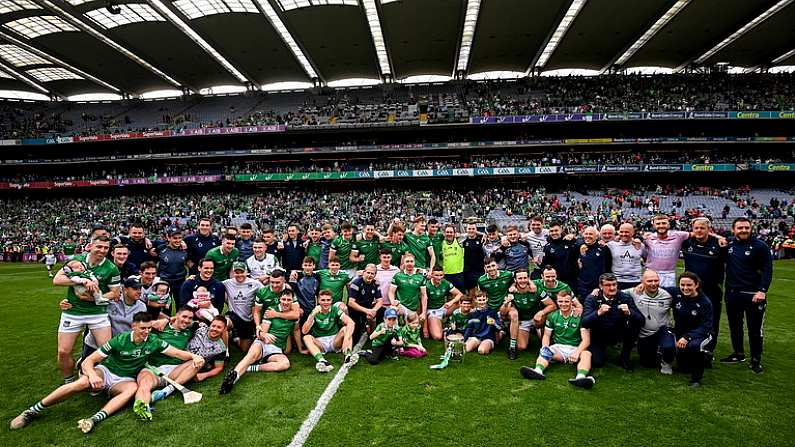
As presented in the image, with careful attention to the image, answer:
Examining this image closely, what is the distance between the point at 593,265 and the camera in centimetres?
695

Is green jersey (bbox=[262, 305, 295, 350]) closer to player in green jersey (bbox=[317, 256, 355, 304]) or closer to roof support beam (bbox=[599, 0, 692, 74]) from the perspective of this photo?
player in green jersey (bbox=[317, 256, 355, 304])

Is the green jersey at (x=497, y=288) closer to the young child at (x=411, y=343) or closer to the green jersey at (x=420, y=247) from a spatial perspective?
the young child at (x=411, y=343)

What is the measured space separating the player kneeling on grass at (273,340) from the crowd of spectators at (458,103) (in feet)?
106

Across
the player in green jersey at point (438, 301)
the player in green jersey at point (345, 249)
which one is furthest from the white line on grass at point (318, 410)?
the player in green jersey at point (345, 249)

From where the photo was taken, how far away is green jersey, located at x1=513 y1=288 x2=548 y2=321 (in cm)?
679

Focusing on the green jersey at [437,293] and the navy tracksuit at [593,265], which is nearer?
the navy tracksuit at [593,265]

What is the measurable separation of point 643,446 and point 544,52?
39.7 meters

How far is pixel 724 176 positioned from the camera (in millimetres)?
35656

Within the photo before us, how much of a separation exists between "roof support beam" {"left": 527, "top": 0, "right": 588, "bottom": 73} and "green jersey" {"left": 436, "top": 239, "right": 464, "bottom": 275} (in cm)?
2636

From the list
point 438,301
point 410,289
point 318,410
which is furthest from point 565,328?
point 318,410

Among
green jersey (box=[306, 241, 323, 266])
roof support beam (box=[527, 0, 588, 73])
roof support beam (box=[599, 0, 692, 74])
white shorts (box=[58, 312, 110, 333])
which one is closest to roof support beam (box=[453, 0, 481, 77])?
roof support beam (box=[527, 0, 588, 73])

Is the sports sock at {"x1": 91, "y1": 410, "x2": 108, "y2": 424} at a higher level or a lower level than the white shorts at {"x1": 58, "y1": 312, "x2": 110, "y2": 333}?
lower

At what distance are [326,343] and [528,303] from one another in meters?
3.39

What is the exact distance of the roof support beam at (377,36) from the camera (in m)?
28.9
